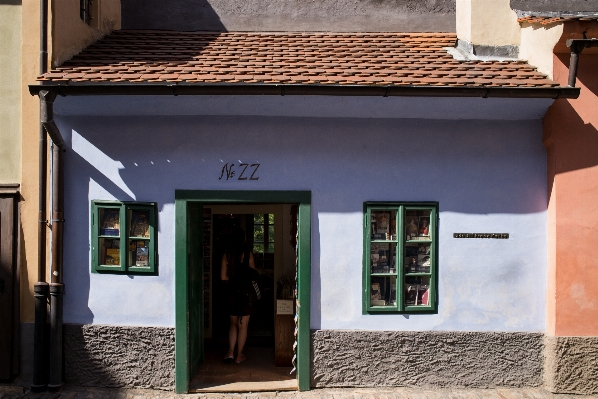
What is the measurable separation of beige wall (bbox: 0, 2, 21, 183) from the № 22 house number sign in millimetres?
2578

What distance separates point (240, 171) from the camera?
7031 mm

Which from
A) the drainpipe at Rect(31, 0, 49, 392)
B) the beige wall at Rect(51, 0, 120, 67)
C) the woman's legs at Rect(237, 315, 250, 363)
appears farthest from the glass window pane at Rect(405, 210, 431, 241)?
the beige wall at Rect(51, 0, 120, 67)

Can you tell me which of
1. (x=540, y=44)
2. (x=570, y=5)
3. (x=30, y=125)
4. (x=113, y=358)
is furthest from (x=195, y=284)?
(x=570, y=5)

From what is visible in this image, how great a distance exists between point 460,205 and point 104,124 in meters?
4.51

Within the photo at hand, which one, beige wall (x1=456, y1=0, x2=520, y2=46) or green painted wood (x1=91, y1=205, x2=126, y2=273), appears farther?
beige wall (x1=456, y1=0, x2=520, y2=46)

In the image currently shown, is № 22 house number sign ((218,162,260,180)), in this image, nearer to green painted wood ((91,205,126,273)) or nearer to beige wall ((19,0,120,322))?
green painted wood ((91,205,126,273))

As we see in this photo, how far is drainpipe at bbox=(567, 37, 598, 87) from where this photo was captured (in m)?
6.45

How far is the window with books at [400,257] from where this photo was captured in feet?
23.0

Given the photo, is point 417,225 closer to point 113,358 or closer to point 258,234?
point 258,234

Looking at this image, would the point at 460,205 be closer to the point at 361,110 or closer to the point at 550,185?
the point at 550,185

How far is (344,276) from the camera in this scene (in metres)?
7.07

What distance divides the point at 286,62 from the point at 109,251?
10.7 ft

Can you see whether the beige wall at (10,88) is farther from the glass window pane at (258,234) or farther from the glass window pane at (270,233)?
the glass window pane at (270,233)

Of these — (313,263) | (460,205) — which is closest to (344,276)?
(313,263)
